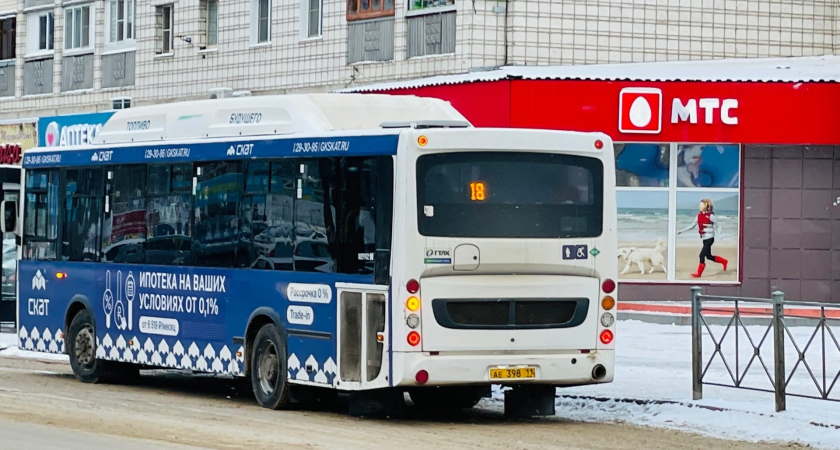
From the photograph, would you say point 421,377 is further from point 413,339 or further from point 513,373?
point 513,373

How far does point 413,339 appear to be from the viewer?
14.4m

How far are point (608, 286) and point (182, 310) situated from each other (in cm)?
472

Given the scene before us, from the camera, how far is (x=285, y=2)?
3397 centimetres

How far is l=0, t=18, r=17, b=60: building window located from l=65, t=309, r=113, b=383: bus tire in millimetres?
27081

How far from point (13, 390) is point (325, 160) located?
4.34 m

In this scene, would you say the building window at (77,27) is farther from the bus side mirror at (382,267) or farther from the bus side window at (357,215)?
the bus side mirror at (382,267)

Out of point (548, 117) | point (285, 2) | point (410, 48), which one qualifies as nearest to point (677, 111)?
point (548, 117)

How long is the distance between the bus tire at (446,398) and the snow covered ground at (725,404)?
1.88 ft

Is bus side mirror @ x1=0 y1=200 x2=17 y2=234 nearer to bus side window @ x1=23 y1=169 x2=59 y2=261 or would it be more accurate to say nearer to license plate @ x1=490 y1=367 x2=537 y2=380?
bus side window @ x1=23 y1=169 x2=59 y2=261

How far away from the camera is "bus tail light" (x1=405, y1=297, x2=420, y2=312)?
14406 mm

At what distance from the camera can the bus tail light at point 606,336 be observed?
49.9ft

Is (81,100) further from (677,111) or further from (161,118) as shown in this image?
(161,118)

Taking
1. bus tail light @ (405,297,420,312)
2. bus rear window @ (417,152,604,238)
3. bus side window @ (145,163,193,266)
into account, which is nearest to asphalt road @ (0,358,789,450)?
bus tail light @ (405,297,420,312)

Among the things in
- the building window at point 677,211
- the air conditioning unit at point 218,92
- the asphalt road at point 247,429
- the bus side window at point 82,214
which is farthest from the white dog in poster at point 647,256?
the asphalt road at point 247,429
